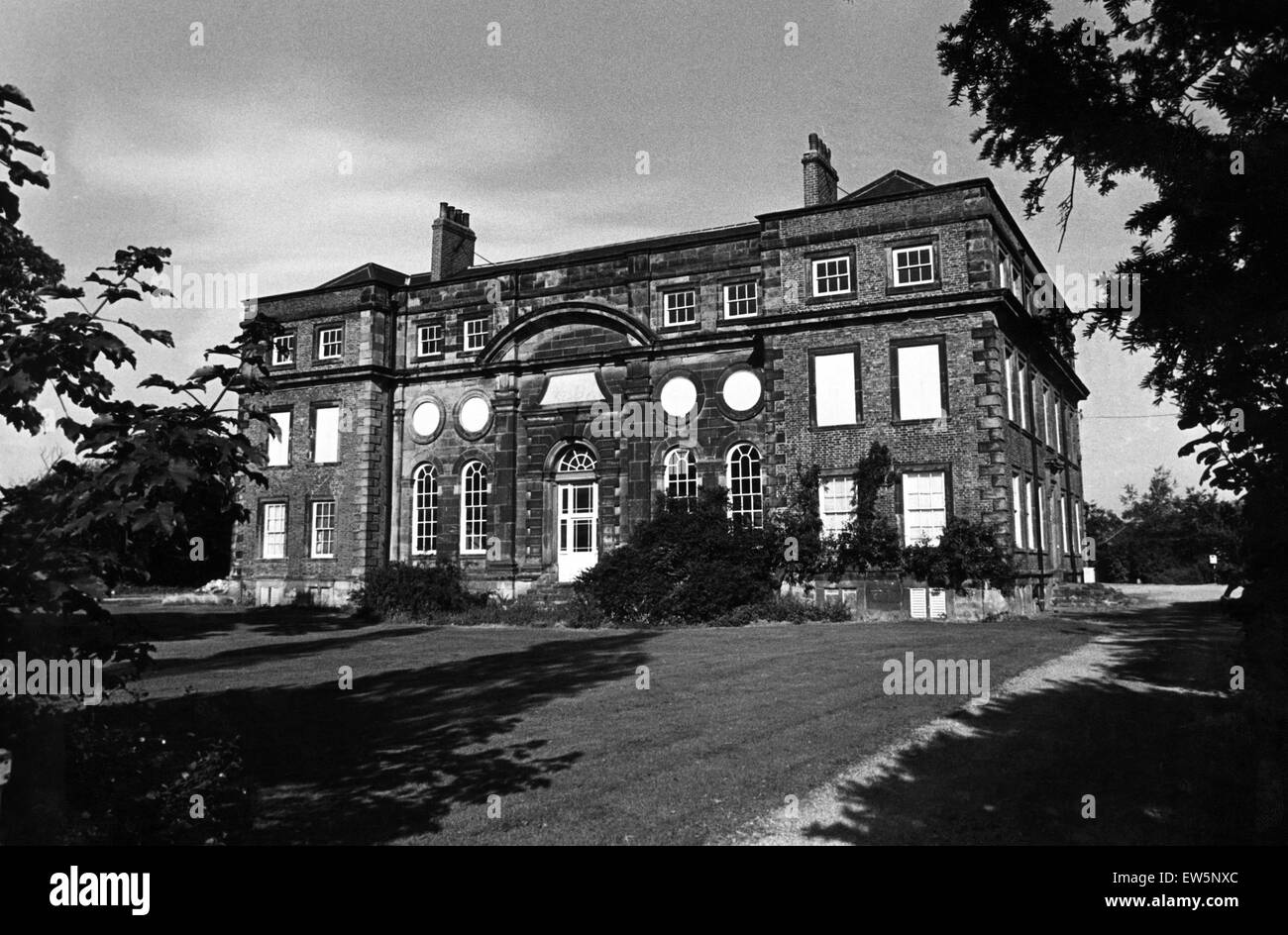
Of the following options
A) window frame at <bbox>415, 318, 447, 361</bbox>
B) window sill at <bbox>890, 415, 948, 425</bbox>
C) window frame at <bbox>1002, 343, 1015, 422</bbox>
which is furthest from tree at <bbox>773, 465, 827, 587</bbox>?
window frame at <bbox>415, 318, 447, 361</bbox>

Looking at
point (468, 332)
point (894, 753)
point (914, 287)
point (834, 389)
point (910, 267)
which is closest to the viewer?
point (894, 753)

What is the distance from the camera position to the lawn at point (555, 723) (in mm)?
6555

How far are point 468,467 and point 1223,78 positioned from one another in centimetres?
2720

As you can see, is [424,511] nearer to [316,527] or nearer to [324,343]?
[316,527]

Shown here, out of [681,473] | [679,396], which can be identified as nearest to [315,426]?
[679,396]

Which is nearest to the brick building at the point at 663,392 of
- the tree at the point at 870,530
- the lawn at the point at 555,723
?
the tree at the point at 870,530

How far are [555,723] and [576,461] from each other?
1882 centimetres

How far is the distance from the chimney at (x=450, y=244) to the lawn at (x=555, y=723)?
17761 mm

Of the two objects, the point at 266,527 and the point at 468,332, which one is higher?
the point at 468,332

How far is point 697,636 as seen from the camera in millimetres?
19188

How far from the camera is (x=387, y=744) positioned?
357 inches

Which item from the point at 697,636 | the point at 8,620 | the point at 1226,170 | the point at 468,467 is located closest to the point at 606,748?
the point at 8,620

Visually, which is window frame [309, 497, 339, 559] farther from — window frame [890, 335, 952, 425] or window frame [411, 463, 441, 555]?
window frame [890, 335, 952, 425]

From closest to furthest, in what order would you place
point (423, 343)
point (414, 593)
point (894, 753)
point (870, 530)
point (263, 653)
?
point (894, 753) < point (263, 653) < point (870, 530) < point (414, 593) < point (423, 343)
